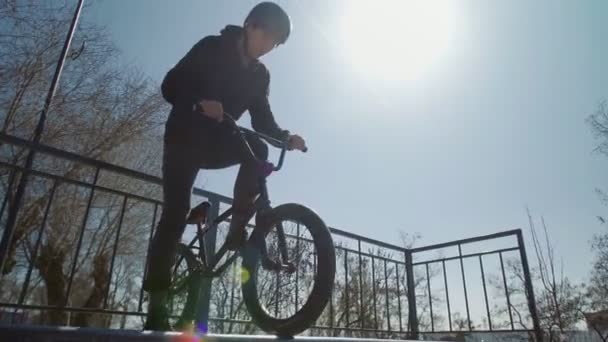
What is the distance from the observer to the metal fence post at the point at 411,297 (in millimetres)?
4301

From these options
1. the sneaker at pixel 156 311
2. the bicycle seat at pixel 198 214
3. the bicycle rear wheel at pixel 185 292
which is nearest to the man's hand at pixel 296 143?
the bicycle seat at pixel 198 214

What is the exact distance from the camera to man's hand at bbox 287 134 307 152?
1.95 meters

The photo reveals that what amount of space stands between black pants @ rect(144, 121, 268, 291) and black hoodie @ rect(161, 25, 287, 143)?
7cm

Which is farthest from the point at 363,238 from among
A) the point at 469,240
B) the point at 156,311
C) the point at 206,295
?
the point at 156,311

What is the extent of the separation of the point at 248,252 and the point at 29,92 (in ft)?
24.4

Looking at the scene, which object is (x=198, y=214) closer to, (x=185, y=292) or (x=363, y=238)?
(x=185, y=292)

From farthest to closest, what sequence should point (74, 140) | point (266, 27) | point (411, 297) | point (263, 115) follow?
point (74, 140), point (411, 297), point (263, 115), point (266, 27)

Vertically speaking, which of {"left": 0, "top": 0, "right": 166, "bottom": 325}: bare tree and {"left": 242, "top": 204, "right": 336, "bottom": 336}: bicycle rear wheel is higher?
{"left": 0, "top": 0, "right": 166, "bottom": 325}: bare tree

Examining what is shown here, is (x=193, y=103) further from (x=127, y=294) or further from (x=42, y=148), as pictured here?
(x=127, y=294)

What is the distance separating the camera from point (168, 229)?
1651 mm

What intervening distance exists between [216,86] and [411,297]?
3.82 m

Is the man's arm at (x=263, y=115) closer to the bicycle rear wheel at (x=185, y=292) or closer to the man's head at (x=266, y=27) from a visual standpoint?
the man's head at (x=266, y=27)

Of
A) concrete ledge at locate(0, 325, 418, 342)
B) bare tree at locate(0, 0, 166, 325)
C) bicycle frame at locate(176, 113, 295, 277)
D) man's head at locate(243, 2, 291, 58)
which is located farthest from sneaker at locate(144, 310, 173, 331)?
bare tree at locate(0, 0, 166, 325)

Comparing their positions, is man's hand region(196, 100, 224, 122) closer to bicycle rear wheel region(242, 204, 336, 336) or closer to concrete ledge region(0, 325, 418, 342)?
bicycle rear wheel region(242, 204, 336, 336)
